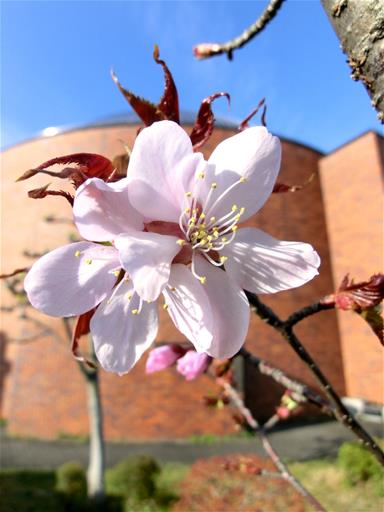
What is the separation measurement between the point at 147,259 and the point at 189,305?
10 centimetres

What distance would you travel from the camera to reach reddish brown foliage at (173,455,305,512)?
5461 mm

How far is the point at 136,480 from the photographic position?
697 centimetres

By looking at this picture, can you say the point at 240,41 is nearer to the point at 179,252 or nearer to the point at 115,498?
the point at 179,252

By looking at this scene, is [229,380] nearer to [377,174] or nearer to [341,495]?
[341,495]

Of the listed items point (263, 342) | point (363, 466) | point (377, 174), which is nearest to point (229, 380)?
point (363, 466)

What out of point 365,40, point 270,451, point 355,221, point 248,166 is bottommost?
point 355,221

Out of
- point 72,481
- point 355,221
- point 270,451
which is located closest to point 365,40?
point 270,451

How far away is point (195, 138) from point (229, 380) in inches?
57.9

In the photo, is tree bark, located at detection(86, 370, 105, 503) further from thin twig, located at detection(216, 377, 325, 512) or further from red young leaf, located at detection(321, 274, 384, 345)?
red young leaf, located at detection(321, 274, 384, 345)

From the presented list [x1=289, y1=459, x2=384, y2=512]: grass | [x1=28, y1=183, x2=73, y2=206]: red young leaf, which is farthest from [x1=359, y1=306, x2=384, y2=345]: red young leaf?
[x1=289, y1=459, x2=384, y2=512]: grass

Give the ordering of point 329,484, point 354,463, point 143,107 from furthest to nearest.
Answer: point 354,463, point 329,484, point 143,107

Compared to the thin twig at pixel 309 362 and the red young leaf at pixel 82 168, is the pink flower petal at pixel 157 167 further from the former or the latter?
the thin twig at pixel 309 362

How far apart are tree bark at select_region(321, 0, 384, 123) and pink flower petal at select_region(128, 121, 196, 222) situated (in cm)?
25

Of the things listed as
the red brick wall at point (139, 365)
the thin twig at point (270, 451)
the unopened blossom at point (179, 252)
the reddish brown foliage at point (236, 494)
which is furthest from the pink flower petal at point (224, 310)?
the red brick wall at point (139, 365)
